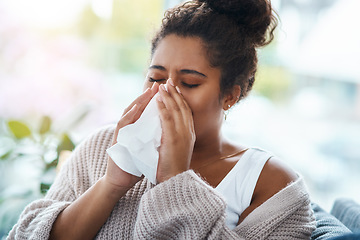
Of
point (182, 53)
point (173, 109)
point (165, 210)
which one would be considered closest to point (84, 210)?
point (165, 210)

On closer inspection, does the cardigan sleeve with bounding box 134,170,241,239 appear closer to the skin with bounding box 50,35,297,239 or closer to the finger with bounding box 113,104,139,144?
the skin with bounding box 50,35,297,239

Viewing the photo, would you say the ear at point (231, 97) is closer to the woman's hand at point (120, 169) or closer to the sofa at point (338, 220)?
the woman's hand at point (120, 169)

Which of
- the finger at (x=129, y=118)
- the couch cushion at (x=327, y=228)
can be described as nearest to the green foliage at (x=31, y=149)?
the finger at (x=129, y=118)

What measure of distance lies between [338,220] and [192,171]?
1.82ft

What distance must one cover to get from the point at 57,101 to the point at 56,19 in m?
0.54

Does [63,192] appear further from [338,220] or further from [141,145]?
[338,220]

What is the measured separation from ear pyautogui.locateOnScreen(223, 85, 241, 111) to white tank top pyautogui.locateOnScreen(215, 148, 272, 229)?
0.17 meters

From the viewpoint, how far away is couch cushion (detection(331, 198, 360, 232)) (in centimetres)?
121

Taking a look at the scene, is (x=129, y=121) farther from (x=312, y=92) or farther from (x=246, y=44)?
(x=312, y=92)

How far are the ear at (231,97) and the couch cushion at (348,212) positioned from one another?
505 mm

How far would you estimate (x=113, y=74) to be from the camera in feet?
9.41

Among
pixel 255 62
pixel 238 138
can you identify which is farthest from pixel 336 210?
pixel 238 138

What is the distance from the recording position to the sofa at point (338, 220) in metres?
1.13

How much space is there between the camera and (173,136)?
104 cm
